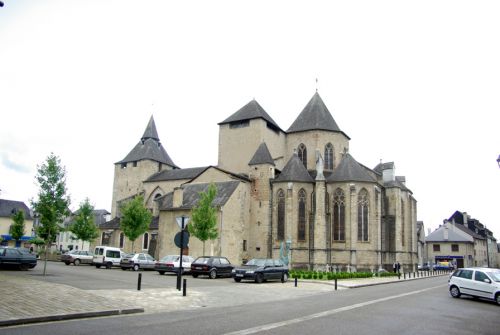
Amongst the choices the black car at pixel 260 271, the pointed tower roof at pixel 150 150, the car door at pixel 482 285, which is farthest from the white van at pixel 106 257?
the car door at pixel 482 285

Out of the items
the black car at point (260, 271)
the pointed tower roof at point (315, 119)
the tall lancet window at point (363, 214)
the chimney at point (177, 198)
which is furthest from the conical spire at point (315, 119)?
the black car at point (260, 271)

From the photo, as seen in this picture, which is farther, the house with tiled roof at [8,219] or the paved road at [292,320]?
the house with tiled roof at [8,219]

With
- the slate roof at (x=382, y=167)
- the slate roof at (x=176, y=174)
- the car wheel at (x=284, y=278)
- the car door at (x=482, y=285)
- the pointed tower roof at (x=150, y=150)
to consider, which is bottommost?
the car wheel at (x=284, y=278)

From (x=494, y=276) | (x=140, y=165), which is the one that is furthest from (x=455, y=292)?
(x=140, y=165)

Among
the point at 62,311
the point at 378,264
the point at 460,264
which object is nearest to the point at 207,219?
the point at 378,264

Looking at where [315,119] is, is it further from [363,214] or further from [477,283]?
[477,283]

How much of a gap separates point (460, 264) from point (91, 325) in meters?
73.6

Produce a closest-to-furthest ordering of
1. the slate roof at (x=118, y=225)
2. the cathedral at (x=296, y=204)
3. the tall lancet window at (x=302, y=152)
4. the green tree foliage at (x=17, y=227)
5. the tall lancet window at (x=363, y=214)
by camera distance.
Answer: the cathedral at (x=296, y=204)
the tall lancet window at (x=363, y=214)
the slate roof at (x=118, y=225)
the tall lancet window at (x=302, y=152)
the green tree foliage at (x=17, y=227)

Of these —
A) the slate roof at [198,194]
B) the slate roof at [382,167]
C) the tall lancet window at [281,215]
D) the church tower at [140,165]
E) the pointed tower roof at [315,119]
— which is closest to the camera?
the slate roof at [198,194]

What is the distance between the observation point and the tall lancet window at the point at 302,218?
39422 mm

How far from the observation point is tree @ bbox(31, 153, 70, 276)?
21.9m

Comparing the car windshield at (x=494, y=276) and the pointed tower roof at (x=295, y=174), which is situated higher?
the pointed tower roof at (x=295, y=174)

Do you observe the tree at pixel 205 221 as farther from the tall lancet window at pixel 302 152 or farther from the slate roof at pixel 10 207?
the slate roof at pixel 10 207

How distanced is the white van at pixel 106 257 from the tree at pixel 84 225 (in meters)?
13.8
